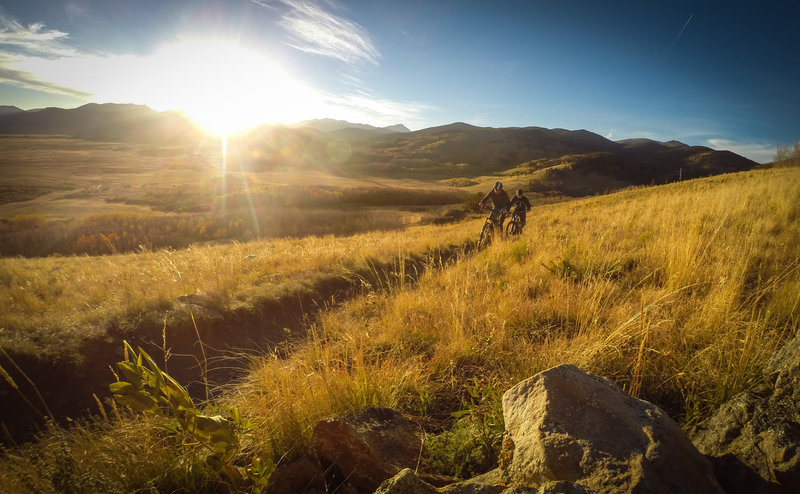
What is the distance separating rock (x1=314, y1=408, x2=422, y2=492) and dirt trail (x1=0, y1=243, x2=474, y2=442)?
4.99 ft

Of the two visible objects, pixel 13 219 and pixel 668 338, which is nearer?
pixel 668 338

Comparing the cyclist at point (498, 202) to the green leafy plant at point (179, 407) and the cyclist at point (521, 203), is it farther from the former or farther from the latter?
the green leafy plant at point (179, 407)

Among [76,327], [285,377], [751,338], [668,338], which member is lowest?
[76,327]

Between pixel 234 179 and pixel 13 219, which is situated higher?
pixel 234 179

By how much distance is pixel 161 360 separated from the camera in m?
5.08

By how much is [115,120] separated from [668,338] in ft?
820

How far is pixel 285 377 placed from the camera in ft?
8.96

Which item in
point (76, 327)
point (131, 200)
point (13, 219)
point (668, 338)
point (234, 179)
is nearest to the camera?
point (668, 338)

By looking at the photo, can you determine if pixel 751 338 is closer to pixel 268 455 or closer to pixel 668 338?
pixel 668 338

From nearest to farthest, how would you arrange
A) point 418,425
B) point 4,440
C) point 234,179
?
point 418,425
point 4,440
point 234,179

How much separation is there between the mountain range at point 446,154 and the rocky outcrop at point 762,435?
48286 mm

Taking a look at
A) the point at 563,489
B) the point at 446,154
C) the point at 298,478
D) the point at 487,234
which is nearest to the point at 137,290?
the point at 298,478

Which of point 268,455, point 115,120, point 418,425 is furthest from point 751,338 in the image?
point 115,120

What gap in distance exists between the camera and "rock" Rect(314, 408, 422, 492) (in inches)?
76.6
